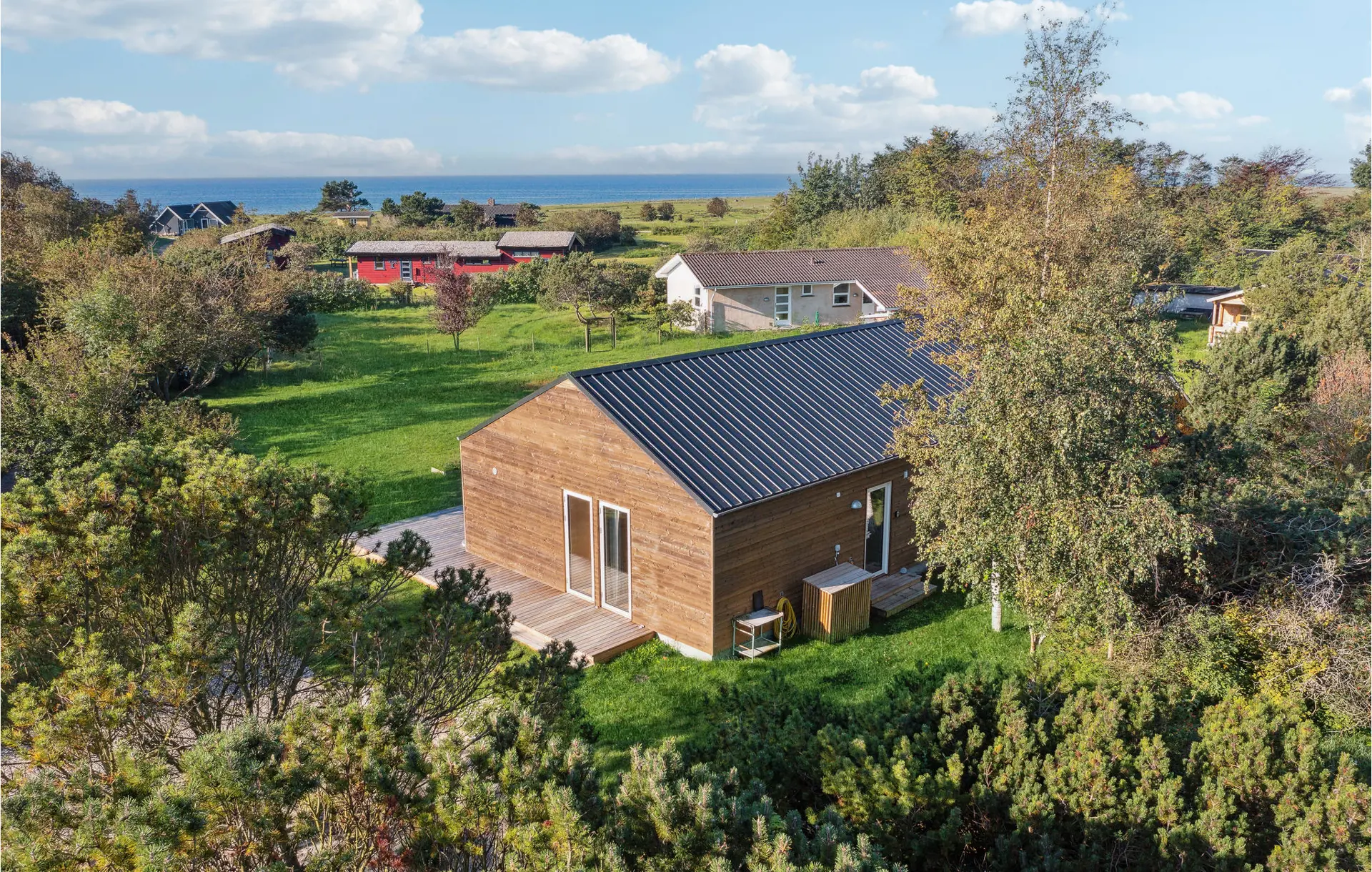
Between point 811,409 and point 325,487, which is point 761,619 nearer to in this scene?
point 811,409

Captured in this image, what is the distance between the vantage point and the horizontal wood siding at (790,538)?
13.3 metres

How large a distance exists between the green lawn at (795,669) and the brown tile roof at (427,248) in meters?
53.7

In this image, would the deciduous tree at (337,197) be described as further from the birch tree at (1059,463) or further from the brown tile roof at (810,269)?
the birch tree at (1059,463)

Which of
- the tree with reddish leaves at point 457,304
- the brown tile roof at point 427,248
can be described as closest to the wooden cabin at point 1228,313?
the tree with reddish leaves at point 457,304

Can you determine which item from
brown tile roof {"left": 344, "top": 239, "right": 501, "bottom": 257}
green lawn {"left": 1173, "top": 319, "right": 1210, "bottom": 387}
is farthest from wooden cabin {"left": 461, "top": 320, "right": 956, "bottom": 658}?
brown tile roof {"left": 344, "top": 239, "right": 501, "bottom": 257}

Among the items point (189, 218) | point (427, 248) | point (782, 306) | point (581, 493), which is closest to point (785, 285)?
point (782, 306)

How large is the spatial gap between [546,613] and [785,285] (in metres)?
31.9

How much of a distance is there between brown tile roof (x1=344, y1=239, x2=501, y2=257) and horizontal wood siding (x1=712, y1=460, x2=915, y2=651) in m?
52.4

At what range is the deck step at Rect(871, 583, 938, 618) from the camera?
15.0m

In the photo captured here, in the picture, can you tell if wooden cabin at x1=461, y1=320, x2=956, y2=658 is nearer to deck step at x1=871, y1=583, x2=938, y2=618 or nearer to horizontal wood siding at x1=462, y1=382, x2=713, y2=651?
Result: horizontal wood siding at x1=462, y1=382, x2=713, y2=651

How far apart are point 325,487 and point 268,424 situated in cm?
2215

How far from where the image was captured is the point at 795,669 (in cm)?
1327

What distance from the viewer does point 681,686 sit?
12.7m

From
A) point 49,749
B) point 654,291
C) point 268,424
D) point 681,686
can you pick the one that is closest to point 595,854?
point 49,749
